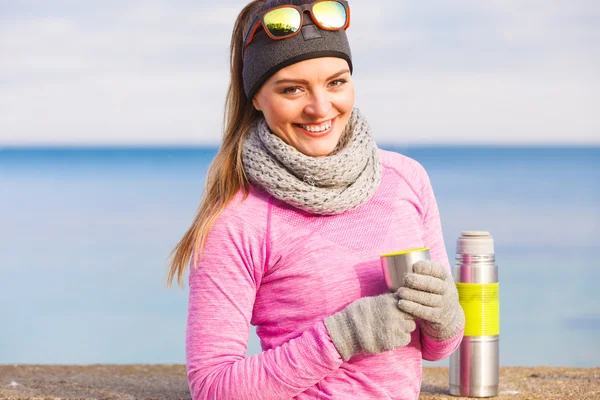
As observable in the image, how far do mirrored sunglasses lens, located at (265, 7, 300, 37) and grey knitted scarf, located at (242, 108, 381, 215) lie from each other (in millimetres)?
313

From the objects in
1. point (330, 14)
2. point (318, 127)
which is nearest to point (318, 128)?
point (318, 127)

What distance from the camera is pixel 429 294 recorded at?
8.64 ft

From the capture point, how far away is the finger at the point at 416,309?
260 centimetres

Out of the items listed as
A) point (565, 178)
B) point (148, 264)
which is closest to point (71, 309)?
point (148, 264)

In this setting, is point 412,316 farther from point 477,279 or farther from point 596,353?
point 596,353

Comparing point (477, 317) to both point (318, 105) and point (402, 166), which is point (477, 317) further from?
point (318, 105)

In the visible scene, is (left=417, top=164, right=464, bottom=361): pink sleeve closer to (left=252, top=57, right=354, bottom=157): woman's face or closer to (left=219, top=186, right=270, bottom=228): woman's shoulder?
(left=252, top=57, right=354, bottom=157): woman's face

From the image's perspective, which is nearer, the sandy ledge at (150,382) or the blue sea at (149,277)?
the sandy ledge at (150,382)

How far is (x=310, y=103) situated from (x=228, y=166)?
38cm

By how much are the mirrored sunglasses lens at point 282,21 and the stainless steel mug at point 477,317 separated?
4.65 feet

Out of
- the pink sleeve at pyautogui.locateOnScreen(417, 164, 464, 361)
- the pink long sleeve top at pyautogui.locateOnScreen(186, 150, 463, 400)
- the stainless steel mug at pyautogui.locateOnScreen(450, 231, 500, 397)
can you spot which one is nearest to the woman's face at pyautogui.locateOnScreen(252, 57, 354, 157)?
the pink long sleeve top at pyautogui.locateOnScreen(186, 150, 463, 400)

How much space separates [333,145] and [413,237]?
1.31 feet

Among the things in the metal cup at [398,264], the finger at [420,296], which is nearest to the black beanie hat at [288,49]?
the metal cup at [398,264]

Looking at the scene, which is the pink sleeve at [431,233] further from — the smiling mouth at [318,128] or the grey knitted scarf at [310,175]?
the smiling mouth at [318,128]
